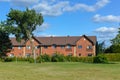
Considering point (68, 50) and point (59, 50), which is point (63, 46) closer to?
point (59, 50)

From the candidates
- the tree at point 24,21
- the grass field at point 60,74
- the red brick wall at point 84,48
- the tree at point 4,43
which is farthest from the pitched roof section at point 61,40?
the grass field at point 60,74

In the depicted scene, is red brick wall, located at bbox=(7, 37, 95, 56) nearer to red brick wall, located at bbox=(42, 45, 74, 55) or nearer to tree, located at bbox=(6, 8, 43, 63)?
red brick wall, located at bbox=(42, 45, 74, 55)

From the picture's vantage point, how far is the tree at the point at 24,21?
311ft

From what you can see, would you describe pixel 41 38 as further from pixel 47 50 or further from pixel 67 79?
pixel 67 79

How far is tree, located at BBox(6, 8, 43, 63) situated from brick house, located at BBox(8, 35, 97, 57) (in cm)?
1521

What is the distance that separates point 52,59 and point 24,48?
1293 inches

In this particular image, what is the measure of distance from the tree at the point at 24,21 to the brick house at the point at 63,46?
15.2 meters

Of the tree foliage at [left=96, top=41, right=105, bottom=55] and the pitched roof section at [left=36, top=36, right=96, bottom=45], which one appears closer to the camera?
the pitched roof section at [left=36, top=36, right=96, bottom=45]

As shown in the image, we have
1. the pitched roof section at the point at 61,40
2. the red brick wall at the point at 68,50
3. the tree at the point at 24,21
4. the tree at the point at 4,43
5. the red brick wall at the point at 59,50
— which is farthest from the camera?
the red brick wall at the point at 59,50

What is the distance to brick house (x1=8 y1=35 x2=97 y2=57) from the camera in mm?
112062

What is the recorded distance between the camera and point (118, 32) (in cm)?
6756

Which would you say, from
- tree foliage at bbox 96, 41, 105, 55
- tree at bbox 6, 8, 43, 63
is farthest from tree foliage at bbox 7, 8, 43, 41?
tree foliage at bbox 96, 41, 105, 55

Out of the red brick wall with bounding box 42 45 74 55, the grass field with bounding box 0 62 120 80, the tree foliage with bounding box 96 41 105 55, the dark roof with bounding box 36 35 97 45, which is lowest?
the grass field with bounding box 0 62 120 80

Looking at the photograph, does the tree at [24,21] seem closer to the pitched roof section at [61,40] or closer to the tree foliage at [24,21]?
the tree foliage at [24,21]
